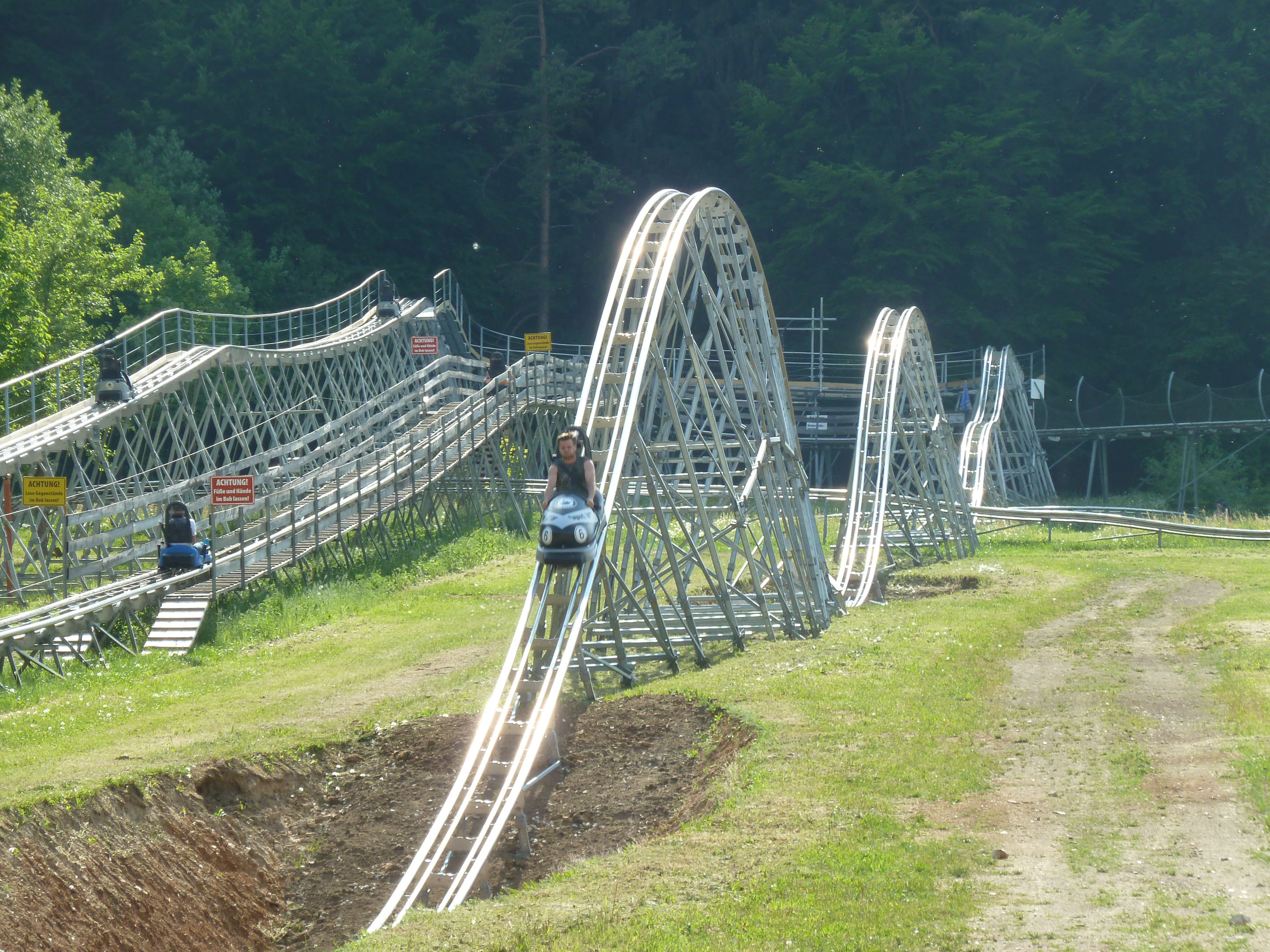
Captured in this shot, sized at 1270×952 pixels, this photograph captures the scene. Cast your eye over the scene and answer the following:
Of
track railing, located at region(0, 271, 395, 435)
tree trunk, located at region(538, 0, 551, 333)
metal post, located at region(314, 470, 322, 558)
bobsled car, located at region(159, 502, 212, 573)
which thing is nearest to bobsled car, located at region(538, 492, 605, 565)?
bobsled car, located at region(159, 502, 212, 573)

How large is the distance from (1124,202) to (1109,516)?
33437mm

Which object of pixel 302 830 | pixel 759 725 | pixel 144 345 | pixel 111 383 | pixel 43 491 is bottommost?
pixel 302 830

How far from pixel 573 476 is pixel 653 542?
6.91 metres

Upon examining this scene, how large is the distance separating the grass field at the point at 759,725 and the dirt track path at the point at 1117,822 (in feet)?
0.50

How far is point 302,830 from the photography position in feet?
44.0

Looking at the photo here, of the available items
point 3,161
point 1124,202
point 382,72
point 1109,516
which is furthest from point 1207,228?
point 3,161

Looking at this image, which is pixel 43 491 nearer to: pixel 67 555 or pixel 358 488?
pixel 67 555

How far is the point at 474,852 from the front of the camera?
11078 millimetres

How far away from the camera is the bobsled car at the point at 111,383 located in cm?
2750

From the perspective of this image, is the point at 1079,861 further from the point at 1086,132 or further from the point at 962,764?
the point at 1086,132

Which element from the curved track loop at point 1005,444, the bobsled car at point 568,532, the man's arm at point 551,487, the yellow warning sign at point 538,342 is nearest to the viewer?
the bobsled car at point 568,532

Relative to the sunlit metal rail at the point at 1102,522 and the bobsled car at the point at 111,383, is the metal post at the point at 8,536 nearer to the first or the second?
the bobsled car at the point at 111,383

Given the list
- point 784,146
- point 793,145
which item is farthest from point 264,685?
point 784,146

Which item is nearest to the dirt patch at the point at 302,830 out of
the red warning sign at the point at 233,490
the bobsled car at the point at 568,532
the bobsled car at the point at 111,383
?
the bobsled car at the point at 568,532
